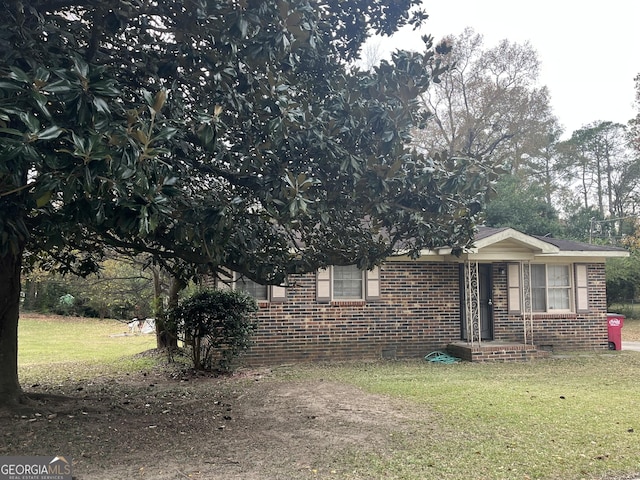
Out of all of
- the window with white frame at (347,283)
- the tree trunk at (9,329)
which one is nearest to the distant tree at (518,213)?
the window with white frame at (347,283)

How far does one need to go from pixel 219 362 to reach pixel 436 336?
17.4 feet

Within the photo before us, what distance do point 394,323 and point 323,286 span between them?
6.36 ft

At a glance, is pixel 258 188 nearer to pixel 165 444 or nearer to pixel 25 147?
pixel 25 147

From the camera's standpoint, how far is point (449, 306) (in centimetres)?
1313

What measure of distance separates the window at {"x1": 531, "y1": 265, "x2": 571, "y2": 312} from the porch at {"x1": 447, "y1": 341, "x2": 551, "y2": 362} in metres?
1.67

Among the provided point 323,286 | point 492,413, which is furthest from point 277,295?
point 492,413

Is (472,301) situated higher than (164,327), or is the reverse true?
(472,301)

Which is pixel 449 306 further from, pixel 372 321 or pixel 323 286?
pixel 323 286

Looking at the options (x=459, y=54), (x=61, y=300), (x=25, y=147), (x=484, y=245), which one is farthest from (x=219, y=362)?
(x=459, y=54)

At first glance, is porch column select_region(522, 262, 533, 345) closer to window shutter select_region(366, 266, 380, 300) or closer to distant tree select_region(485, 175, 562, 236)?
window shutter select_region(366, 266, 380, 300)

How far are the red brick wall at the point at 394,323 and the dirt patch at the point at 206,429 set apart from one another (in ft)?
9.41

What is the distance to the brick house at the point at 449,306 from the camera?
472 inches

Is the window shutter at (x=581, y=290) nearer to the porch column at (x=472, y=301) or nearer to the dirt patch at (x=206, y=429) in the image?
the porch column at (x=472, y=301)

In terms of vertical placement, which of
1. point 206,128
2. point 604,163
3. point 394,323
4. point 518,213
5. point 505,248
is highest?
point 604,163
